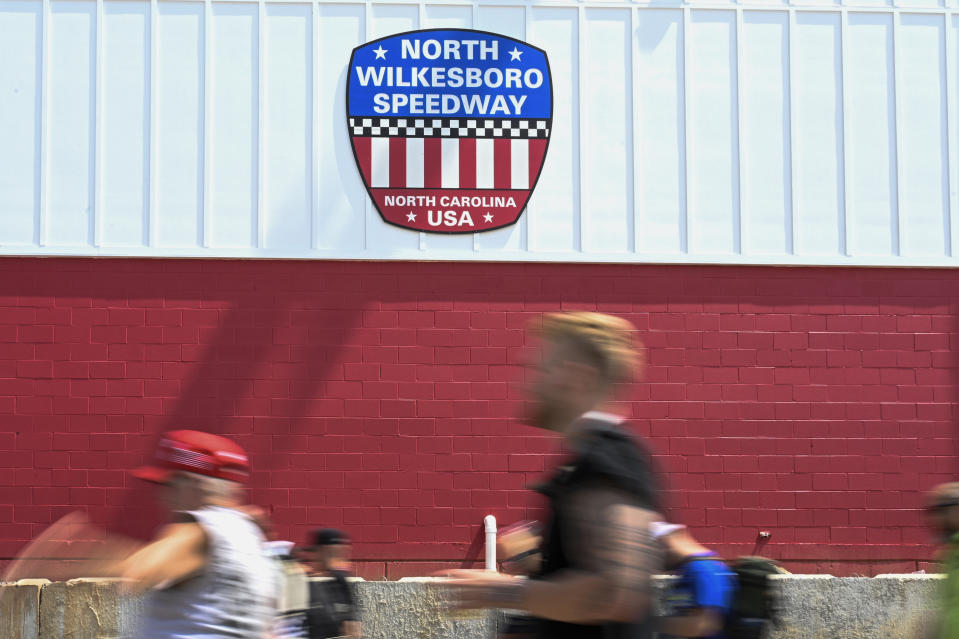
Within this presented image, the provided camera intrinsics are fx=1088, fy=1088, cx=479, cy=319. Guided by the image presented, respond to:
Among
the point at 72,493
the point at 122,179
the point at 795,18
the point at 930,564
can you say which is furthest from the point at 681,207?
the point at 72,493

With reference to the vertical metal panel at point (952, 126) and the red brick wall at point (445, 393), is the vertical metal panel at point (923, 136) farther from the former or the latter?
the red brick wall at point (445, 393)

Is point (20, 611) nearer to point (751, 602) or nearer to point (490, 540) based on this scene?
point (490, 540)

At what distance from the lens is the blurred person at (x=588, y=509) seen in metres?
2.33

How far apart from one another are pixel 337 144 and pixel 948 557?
22.0 ft

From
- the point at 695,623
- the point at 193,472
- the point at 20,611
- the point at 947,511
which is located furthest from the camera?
the point at 20,611

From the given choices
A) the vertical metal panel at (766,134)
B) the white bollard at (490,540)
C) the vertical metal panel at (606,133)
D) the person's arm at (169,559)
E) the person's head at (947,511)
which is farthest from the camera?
the vertical metal panel at (766,134)

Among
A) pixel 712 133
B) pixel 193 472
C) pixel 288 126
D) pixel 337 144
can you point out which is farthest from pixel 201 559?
pixel 712 133

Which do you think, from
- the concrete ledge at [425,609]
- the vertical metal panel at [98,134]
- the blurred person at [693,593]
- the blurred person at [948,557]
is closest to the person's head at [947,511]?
the blurred person at [948,557]

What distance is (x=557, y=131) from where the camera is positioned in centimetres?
1005

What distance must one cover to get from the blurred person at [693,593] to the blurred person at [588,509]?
3.47 feet

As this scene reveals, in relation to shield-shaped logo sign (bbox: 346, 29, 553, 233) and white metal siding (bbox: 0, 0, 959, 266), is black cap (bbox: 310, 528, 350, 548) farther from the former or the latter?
shield-shaped logo sign (bbox: 346, 29, 553, 233)

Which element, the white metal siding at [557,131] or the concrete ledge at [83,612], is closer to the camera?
the concrete ledge at [83,612]

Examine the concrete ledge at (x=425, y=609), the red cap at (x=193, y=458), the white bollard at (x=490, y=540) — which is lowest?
the concrete ledge at (x=425, y=609)

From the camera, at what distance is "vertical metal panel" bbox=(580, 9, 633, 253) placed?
10039 millimetres
